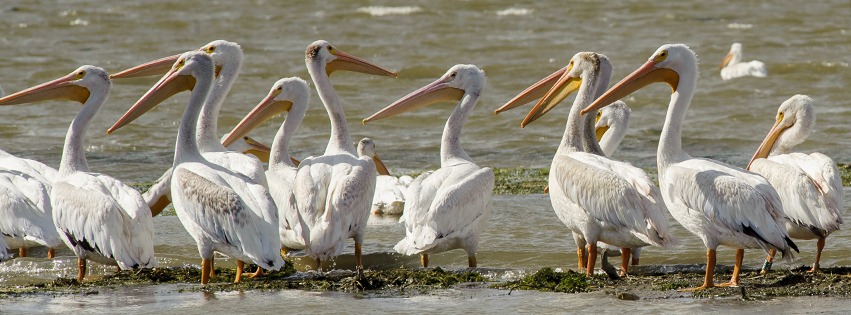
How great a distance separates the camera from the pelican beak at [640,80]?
5.60 m

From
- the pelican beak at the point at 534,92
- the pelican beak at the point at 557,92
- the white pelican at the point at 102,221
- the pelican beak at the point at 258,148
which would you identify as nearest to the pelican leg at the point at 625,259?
the pelican beak at the point at 557,92

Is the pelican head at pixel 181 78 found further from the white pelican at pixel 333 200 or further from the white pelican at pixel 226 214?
the white pelican at pixel 333 200

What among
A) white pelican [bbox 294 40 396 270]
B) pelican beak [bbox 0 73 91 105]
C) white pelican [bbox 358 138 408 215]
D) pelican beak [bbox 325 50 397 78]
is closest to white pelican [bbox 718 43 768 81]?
white pelican [bbox 358 138 408 215]

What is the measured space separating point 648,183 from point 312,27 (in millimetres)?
16916

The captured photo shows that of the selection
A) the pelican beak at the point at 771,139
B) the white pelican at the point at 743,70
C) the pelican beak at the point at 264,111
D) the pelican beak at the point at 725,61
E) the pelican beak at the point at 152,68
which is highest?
the pelican beak at the point at 725,61

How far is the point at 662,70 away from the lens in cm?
560

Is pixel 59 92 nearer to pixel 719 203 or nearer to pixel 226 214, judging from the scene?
pixel 226 214

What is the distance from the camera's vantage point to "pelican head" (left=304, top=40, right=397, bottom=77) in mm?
7340

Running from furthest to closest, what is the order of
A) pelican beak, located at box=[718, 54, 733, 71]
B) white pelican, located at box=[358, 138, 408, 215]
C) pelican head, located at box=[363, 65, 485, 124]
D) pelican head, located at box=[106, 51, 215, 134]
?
pelican beak, located at box=[718, 54, 733, 71], white pelican, located at box=[358, 138, 408, 215], pelican head, located at box=[363, 65, 485, 124], pelican head, located at box=[106, 51, 215, 134]

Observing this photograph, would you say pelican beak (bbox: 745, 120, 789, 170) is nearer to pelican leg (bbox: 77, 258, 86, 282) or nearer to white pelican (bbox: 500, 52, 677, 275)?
white pelican (bbox: 500, 52, 677, 275)

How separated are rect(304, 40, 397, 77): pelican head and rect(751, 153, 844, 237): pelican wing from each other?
3.31m

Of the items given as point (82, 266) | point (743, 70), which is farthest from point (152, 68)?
point (743, 70)

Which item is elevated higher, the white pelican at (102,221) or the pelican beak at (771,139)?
the pelican beak at (771,139)

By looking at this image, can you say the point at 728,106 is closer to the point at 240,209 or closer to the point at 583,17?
the point at 583,17
